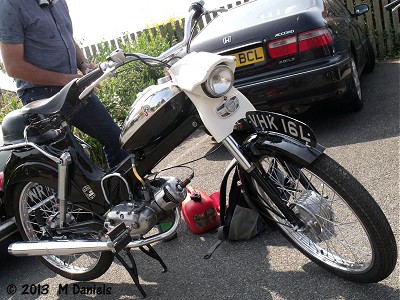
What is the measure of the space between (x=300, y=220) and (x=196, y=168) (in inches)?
92.0

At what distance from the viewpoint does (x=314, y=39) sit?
4312 millimetres

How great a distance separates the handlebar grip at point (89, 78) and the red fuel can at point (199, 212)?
1207 millimetres

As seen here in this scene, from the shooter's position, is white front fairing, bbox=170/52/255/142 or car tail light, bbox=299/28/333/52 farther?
car tail light, bbox=299/28/333/52

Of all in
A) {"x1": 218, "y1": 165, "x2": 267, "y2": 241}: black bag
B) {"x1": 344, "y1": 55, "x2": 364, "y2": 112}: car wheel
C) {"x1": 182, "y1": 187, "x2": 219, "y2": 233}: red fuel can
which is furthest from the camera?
{"x1": 344, "y1": 55, "x2": 364, "y2": 112}: car wheel

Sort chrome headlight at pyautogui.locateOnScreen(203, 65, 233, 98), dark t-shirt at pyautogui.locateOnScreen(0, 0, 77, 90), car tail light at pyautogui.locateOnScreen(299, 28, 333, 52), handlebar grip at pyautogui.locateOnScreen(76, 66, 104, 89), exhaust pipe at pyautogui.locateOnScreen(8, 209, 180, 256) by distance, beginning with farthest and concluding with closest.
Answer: car tail light at pyautogui.locateOnScreen(299, 28, 333, 52)
dark t-shirt at pyautogui.locateOnScreen(0, 0, 77, 90)
exhaust pipe at pyautogui.locateOnScreen(8, 209, 180, 256)
handlebar grip at pyautogui.locateOnScreen(76, 66, 104, 89)
chrome headlight at pyautogui.locateOnScreen(203, 65, 233, 98)

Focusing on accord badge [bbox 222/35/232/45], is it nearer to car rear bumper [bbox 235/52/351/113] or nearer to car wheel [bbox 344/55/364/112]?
car rear bumper [bbox 235/52/351/113]

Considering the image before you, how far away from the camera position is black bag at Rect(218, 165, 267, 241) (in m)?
2.81

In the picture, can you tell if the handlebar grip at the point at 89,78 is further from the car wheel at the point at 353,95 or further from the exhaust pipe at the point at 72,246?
the car wheel at the point at 353,95

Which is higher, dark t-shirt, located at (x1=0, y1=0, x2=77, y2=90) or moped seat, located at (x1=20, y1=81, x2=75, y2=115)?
dark t-shirt, located at (x1=0, y1=0, x2=77, y2=90)

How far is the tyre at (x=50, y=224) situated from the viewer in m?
3.10

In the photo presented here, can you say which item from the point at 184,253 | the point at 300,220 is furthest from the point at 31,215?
the point at 300,220

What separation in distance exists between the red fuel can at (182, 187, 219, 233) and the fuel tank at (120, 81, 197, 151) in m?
0.86

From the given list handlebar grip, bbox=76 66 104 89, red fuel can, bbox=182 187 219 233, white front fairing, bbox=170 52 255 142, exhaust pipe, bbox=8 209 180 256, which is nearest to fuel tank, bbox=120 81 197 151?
white front fairing, bbox=170 52 255 142

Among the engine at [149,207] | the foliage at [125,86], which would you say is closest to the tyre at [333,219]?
the engine at [149,207]
